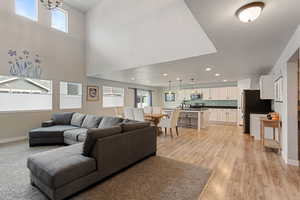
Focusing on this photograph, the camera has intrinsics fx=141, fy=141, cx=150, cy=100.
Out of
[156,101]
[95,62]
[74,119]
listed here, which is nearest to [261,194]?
[74,119]

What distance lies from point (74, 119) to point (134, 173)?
10.0ft

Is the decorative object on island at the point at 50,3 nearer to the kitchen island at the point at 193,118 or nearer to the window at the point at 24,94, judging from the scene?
the window at the point at 24,94

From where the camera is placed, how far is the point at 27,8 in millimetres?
4727

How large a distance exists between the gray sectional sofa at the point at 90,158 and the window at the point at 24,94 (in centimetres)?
349

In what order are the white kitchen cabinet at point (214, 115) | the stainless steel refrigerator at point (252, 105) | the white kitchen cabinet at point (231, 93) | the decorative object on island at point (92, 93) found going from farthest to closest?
the white kitchen cabinet at point (214, 115) → the white kitchen cabinet at point (231, 93) → the decorative object on island at point (92, 93) → the stainless steel refrigerator at point (252, 105)

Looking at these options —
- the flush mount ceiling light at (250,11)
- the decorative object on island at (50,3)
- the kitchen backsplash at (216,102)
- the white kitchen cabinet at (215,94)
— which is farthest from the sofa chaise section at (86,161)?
the kitchen backsplash at (216,102)

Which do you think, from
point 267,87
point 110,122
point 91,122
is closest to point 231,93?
point 267,87

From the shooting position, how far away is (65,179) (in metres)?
1.66

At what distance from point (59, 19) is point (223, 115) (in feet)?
28.6

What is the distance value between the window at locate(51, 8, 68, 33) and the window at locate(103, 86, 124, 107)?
9.88ft

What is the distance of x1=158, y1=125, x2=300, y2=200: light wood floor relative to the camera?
72.4 inches

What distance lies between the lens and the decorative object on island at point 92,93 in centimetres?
643

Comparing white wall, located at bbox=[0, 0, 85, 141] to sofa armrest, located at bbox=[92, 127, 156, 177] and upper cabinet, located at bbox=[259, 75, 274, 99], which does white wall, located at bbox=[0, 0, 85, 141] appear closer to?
sofa armrest, located at bbox=[92, 127, 156, 177]

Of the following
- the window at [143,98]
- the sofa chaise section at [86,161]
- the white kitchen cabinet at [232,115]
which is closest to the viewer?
the sofa chaise section at [86,161]
